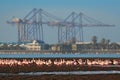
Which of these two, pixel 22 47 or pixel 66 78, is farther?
pixel 22 47

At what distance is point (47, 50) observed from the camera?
195 metres

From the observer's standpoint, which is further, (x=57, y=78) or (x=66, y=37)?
(x=66, y=37)

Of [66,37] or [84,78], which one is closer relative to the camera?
[84,78]

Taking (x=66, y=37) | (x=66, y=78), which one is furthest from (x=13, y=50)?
(x=66, y=78)

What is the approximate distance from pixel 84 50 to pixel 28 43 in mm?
19901

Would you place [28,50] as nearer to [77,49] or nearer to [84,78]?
[77,49]

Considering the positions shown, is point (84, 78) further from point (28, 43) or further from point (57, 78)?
point (28, 43)

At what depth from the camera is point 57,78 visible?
3416 cm

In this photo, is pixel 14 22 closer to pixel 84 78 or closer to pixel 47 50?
pixel 47 50

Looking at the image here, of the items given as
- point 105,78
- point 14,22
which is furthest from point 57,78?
point 14,22

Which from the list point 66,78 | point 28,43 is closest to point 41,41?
point 28,43

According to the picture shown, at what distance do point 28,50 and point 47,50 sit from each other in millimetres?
6626

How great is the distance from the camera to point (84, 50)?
7687 inches

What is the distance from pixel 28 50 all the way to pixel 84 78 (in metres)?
160
